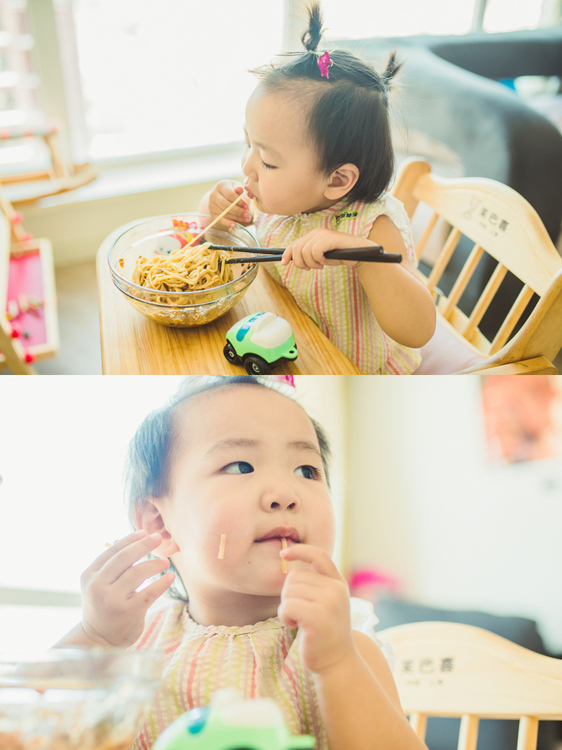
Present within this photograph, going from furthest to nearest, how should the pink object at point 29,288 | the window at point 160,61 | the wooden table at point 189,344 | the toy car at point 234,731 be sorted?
the window at point 160,61 → the pink object at point 29,288 → the wooden table at point 189,344 → the toy car at point 234,731

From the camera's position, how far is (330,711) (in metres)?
0.36

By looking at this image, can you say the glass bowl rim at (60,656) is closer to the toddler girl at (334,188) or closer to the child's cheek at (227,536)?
the child's cheek at (227,536)

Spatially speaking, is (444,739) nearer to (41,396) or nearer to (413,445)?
(413,445)

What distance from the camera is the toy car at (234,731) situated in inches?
10.7

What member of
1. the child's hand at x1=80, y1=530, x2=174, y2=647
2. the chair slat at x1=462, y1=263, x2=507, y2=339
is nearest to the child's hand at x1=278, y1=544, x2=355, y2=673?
the child's hand at x1=80, y1=530, x2=174, y2=647

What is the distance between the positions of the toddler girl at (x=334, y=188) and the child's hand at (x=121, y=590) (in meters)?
0.36

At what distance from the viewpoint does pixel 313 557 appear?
421 millimetres

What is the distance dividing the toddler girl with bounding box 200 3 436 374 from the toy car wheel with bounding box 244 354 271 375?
0.12 meters

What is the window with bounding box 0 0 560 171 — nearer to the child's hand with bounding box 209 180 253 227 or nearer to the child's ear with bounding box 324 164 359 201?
the child's hand with bounding box 209 180 253 227

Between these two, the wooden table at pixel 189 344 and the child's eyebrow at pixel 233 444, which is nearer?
the child's eyebrow at pixel 233 444

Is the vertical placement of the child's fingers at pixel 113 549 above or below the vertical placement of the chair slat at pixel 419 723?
above

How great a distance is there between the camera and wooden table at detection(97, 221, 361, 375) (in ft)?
2.16

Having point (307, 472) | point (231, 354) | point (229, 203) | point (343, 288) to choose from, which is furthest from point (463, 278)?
point (307, 472)

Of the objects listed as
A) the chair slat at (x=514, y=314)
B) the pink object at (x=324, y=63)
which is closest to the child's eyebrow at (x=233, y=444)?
the pink object at (x=324, y=63)
